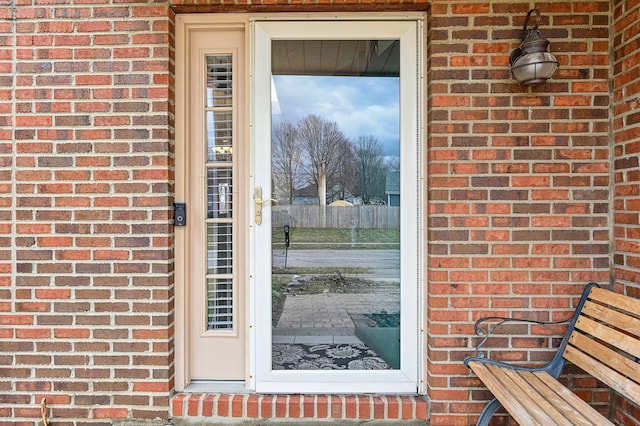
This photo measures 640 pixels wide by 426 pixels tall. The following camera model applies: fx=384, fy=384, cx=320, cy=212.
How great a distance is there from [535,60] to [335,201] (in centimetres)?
124

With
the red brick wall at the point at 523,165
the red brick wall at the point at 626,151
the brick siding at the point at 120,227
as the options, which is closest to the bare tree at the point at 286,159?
the brick siding at the point at 120,227

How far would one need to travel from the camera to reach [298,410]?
2076mm

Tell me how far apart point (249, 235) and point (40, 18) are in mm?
1627

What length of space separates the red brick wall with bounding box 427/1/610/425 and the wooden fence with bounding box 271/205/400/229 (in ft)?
1.11

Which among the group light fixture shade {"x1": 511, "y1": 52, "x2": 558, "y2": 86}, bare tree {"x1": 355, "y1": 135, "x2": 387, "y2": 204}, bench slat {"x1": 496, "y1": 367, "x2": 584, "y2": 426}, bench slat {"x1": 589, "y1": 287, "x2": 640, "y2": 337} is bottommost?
bench slat {"x1": 496, "y1": 367, "x2": 584, "y2": 426}

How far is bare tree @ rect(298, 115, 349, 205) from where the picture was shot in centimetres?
225

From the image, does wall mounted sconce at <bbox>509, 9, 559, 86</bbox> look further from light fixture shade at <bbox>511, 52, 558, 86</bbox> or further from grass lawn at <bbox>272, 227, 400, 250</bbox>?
grass lawn at <bbox>272, 227, 400, 250</bbox>

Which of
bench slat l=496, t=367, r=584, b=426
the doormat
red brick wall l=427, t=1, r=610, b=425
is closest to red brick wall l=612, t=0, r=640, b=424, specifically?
red brick wall l=427, t=1, r=610, b=425

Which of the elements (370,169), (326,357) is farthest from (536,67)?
(326,357)

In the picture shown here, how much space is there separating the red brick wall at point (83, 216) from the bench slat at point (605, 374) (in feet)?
6.88

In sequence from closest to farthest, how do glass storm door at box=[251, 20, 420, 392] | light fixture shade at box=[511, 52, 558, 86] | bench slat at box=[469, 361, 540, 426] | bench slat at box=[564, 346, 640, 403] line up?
bench slat at box=[469, 361, 540, 426] < bench slat at box=[564, 346, 640, 403] < light fixture shade at box=[511, 52, 558, 86] < glass storm door at box=[251, 20, 420, 392]

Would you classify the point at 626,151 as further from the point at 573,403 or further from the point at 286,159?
the point at 286,159

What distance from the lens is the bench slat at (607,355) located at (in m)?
1.63

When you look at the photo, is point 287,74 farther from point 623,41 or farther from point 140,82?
point 623,41
